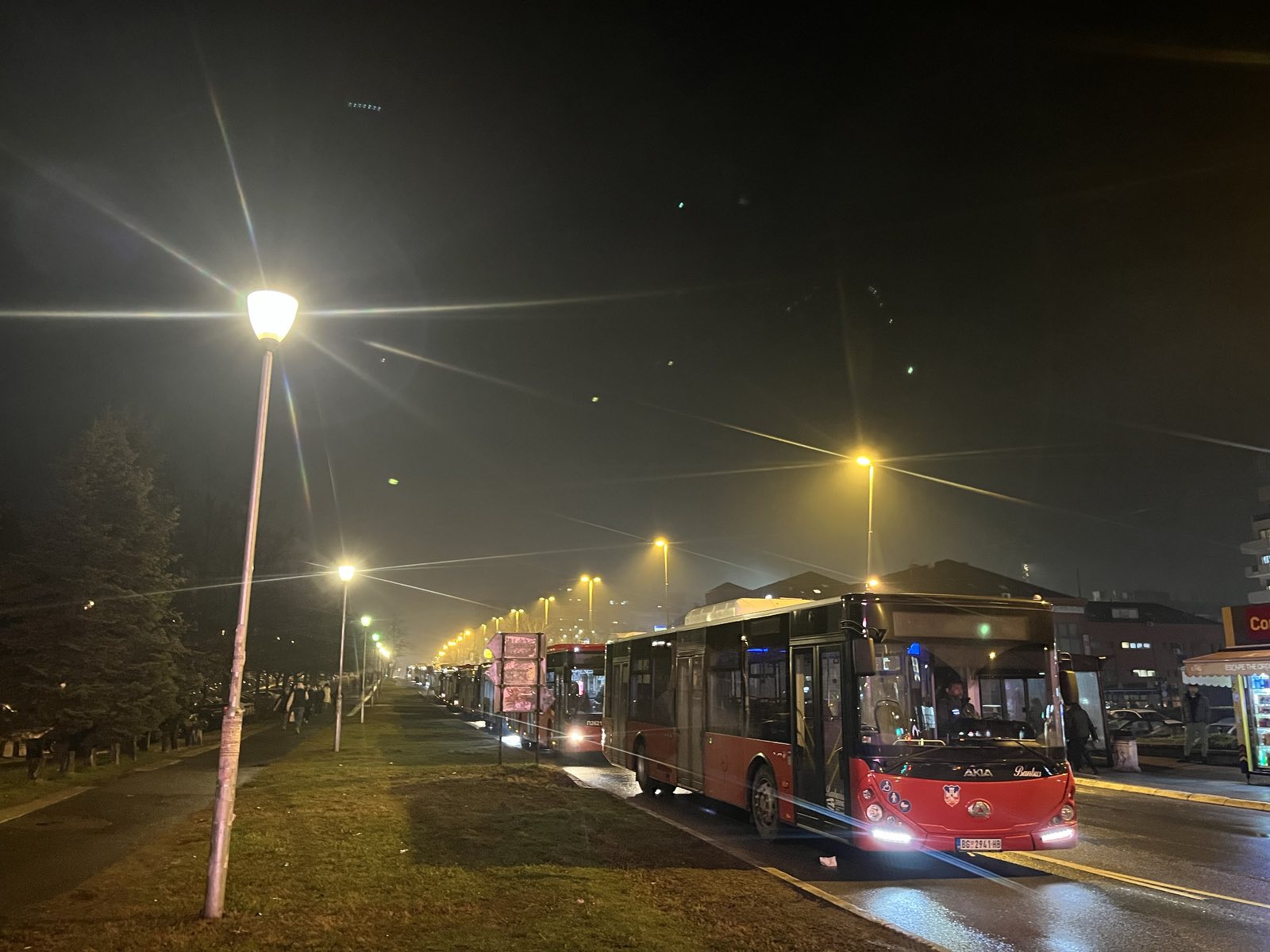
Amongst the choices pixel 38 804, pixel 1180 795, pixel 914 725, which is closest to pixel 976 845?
pixel 914 725

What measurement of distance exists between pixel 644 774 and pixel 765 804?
18.5 ft

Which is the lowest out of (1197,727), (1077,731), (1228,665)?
(1197,727)

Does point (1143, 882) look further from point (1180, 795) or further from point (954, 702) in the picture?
point (1180, 795)

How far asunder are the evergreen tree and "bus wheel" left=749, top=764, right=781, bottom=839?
15.7m

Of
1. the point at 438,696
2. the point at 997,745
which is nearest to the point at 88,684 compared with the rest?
the point at 997,745

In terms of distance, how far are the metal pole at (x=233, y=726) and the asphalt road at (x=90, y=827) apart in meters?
1.87

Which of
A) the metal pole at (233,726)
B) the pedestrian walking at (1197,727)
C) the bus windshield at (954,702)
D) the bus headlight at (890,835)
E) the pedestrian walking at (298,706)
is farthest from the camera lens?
the pedestrian walking at (298,706)

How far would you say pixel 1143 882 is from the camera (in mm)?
9602

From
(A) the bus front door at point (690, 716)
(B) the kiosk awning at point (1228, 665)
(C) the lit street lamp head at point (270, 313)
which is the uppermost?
(C) the lit street lamp head at point (270, 313)

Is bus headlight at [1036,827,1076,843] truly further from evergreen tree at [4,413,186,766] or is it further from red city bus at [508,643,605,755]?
evergreen tree at [4,413,186,766]

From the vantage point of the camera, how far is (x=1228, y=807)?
16.4 metres

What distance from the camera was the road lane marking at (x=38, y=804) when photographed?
13.6 metres

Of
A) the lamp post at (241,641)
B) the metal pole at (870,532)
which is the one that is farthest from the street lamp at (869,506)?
the lamp post at (241,641)

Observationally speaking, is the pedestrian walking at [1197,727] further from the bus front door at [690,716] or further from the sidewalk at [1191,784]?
the bus front door at [690,716]
